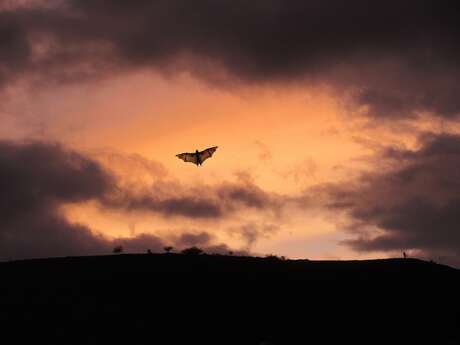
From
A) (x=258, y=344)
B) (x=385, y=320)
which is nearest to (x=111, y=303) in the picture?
(x=258, y=344)

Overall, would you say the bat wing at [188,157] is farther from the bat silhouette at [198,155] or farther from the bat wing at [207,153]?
the bat wing at [207,153]

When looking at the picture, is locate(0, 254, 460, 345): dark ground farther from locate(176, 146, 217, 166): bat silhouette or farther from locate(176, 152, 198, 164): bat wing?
locate(176, 152, 198, 164): bat wing

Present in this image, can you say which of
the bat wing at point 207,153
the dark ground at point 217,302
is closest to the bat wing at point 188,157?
the bat wing at point 207,153

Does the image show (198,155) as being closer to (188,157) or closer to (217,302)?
(188,157)

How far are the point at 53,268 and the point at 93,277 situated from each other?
270 centimetres

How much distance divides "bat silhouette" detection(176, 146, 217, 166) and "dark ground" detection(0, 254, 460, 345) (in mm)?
16960

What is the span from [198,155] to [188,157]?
1.44m

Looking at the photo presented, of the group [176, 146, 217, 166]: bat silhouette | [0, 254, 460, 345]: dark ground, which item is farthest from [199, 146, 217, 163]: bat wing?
[0, 254, 460, 345]: dark ground

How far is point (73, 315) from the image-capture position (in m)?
38.8

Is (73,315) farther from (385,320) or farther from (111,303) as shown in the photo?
(385,320)

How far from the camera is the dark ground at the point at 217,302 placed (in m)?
38.4

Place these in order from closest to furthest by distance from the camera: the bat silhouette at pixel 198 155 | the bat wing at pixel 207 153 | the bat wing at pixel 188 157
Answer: the bat silhouette at pixel 198 155
the bat wing at pixel 207 153
the bat wing at pixel 188 157

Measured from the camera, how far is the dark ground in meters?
38.4

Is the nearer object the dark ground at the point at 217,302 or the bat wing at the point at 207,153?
the dark ground at the point at 217,302
